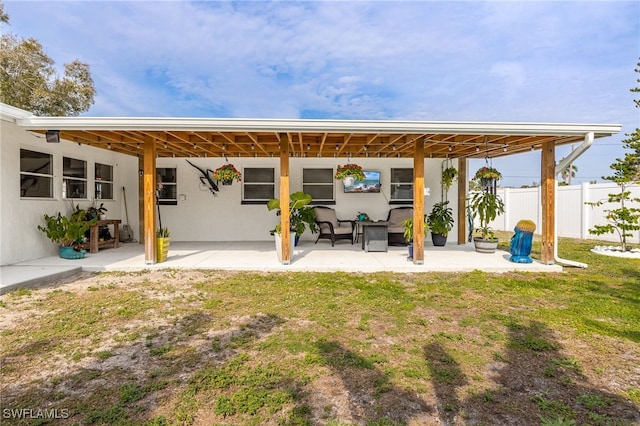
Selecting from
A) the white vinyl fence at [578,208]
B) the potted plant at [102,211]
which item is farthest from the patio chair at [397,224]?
the potted plant at [102,211]

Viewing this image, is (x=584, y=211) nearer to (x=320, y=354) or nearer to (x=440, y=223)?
(x=440, y=223)

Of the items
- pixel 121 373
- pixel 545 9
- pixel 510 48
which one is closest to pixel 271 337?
pixel 121 373

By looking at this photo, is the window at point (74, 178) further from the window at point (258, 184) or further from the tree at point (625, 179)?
the tree at point (625, 179)

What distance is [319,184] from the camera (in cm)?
923

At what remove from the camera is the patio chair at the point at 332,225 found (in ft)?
26.8

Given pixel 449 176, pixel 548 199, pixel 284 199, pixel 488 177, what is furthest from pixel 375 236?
pixel 548 199

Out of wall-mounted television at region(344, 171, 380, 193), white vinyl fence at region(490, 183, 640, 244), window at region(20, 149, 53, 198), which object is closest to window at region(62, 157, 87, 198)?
window at region(20, 149, 53, 198)

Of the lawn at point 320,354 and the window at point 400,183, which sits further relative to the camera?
the window at point 400,183

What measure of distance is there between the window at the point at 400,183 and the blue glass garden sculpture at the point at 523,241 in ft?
11.3

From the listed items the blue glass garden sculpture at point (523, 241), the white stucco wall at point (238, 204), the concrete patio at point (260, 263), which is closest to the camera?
the concrete patio at point (260, 263)

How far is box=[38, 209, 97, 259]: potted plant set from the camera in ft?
20.4

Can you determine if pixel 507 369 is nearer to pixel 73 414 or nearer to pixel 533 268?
pixel 73 414

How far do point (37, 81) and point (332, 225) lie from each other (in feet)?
47.1

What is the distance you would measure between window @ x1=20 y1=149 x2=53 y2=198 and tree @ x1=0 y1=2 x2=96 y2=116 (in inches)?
389
